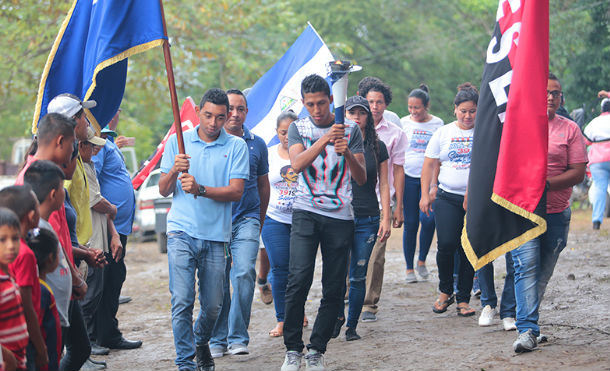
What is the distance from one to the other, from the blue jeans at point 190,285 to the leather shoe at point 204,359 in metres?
0.05

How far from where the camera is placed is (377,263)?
28.5 ft

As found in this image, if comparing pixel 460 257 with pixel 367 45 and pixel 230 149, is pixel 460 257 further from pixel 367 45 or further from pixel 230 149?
pixel 367 45

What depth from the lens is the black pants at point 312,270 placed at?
6.50 m

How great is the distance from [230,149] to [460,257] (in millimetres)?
2939

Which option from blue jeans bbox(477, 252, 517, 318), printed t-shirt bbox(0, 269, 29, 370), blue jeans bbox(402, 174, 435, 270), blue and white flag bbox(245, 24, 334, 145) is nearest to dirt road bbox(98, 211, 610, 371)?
blue jeans bbox(477, 252, 517, 318)

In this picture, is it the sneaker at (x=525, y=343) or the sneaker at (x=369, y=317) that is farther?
the sneaker at (x=369, y=317)

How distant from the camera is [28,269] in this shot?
170 inches

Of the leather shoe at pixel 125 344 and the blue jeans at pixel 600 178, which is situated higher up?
the blue jeans at pixel 600 178

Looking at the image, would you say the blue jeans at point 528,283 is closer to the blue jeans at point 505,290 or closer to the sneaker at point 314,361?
the blue jeans at point 505,290

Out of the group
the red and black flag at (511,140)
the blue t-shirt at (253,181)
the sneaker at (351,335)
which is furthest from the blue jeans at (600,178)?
the red and black flag at (511,140)

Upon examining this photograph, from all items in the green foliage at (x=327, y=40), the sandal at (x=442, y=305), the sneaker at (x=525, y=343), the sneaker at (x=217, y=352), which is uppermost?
the green foliage at (x=327, y=40)

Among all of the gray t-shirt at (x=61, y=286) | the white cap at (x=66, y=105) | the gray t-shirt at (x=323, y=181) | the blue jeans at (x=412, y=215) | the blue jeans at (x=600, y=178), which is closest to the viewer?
the gray t-shirt at (x=61, y=286)

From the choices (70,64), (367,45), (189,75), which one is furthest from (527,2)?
(367,45)

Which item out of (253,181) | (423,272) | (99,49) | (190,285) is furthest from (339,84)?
(423,272)
